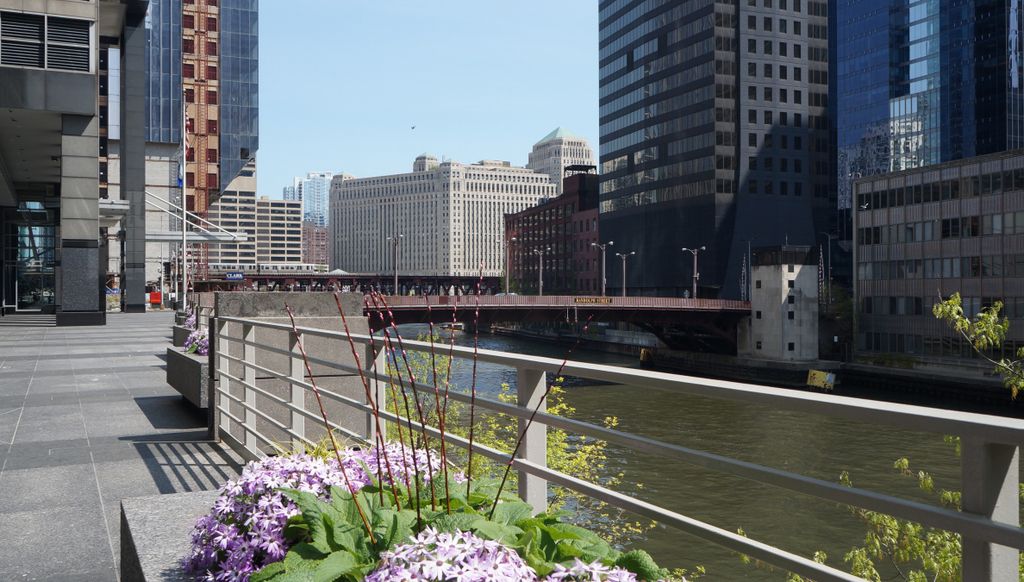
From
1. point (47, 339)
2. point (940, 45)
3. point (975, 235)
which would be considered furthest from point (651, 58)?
point (47, 339)

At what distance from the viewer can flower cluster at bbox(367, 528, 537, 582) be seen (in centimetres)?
257

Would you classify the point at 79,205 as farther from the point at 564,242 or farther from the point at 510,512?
the point at 564,242

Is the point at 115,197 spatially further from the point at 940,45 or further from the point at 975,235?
the point at 940,45

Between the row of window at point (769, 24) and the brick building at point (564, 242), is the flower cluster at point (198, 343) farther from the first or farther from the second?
the brick building at point (564, 242)

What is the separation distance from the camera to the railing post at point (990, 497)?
7.37ft

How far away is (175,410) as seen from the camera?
1289 cm

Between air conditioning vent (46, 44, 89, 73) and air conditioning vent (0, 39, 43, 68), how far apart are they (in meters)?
0.33

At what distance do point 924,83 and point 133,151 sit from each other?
9419cm

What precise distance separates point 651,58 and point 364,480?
121 metres

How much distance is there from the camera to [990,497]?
2256 mm

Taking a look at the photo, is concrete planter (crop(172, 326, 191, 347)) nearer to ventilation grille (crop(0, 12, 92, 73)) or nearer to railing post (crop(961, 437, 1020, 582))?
railing post (crop(961, 437, 1020, 582))

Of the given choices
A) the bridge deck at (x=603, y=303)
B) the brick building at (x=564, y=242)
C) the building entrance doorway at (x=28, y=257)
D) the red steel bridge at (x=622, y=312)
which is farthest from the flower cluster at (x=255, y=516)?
the brick building at (x=564, y=242)

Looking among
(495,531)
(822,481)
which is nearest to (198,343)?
(495,531)

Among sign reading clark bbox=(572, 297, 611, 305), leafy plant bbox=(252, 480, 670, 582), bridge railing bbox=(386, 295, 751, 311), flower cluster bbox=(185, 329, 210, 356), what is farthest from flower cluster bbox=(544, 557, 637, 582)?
sign reading clark bbox=(572, 297, 611, 305)
